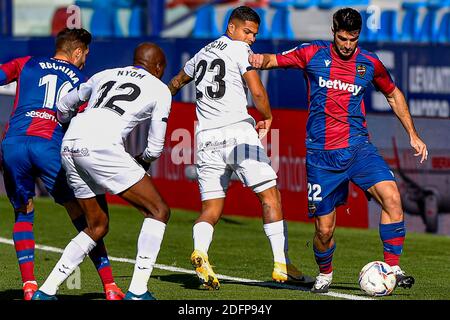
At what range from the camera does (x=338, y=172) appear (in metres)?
10.3

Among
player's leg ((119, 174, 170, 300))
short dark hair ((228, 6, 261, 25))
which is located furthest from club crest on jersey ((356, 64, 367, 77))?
player's leg ((119, 174, 170, 300))

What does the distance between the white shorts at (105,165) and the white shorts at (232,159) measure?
156 cm

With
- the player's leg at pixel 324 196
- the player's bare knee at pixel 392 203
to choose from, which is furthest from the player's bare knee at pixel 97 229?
the player's bare knee at pixel 392 203

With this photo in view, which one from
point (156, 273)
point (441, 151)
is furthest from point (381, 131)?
point (156, 273)

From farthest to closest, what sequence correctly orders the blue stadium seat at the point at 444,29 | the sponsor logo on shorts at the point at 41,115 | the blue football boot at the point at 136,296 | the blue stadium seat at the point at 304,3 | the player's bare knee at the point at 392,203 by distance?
the blue stadium seat at the point at 304,3 < the blue stadium seat at the point at 444,29 < the player's bare knee at the point at 392,203 < the sponsor logo on shorts at the point at 41,115 < the blue football boot at the point at 136,296

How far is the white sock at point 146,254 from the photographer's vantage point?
30.7 feet

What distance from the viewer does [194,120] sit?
17.4 meters

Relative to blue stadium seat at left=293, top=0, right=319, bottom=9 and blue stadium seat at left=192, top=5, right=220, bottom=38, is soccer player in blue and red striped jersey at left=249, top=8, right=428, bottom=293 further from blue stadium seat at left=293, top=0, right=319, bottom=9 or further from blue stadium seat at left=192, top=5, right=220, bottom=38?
blue stadium seat at left=293, top=0, right=319, bottom=9

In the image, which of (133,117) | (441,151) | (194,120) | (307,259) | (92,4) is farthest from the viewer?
(92,4)

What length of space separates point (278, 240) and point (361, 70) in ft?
5.36

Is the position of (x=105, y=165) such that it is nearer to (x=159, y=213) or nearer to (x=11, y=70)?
(x=159, y=213)

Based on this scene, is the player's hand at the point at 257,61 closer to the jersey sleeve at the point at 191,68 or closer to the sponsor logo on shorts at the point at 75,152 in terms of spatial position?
the jersey sleeve at the point at 191,68

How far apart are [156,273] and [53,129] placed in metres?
2.37

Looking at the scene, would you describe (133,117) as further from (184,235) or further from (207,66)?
(184,235)
